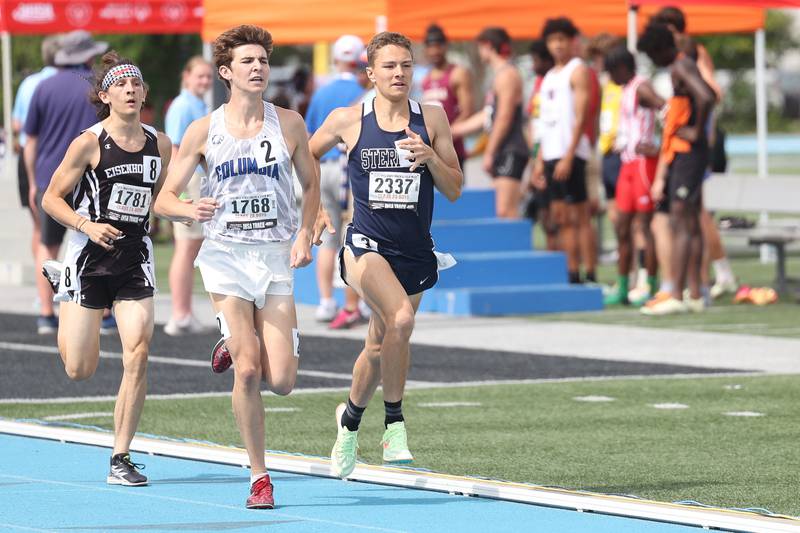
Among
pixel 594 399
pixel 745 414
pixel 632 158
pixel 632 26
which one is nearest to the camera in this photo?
pixel 745 414

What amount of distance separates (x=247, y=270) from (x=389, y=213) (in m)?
0.94

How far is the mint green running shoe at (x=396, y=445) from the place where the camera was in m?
8.78

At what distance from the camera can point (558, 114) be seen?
17.6m

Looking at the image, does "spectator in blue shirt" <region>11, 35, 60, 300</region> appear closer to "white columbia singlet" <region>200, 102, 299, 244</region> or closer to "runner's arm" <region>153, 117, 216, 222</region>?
"runner's arm" <region>153, 117, 216, 222</region>

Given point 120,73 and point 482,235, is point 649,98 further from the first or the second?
point 120,73

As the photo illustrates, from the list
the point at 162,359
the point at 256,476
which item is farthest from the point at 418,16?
the point at 256,476

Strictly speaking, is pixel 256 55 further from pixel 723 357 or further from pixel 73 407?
pixel 723 357

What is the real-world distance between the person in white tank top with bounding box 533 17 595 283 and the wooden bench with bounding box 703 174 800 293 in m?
1.77

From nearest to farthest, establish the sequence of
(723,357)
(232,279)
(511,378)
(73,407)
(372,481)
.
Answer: (232,279)
(372,481)
(73,407)
(511,378)
(723,357)

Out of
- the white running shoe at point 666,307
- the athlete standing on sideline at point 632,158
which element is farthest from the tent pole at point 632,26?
the white running shoe at point 666,307

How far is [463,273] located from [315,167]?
347 inches

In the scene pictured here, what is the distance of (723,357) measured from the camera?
13625mm

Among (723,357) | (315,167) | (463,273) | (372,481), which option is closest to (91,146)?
(315,167)

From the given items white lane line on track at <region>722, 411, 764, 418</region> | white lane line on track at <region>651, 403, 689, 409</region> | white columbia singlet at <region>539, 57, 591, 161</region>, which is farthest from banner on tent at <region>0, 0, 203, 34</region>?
white lane line on track at <region>722, 411, 764, 418</region>
